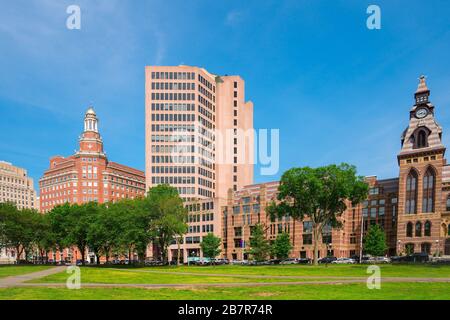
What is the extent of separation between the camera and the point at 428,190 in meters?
100

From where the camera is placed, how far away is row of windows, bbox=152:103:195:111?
504 ft

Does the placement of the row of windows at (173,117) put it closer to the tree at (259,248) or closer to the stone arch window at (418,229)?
the tree at (259,248)

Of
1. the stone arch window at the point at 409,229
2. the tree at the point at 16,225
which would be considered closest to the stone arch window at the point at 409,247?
→ the stone arch window at the point at 409,229

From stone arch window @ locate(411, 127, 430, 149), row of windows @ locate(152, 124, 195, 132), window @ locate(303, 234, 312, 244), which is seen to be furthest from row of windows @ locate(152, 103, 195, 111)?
stone arch window @ locate(411, 127, 430, 149)

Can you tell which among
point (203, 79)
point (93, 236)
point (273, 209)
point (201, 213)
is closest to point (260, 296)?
point (273, 209)

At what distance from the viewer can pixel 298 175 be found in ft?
254

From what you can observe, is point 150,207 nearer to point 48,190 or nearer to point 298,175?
point 298,175

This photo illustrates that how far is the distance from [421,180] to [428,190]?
292 cm

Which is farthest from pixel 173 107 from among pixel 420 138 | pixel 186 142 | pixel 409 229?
pixel 409 229

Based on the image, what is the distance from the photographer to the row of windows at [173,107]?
154 meters

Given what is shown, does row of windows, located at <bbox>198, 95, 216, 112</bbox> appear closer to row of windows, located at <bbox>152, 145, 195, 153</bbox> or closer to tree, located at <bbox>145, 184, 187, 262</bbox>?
row of windows, located at <bbox>152, 145, 195, 153</bbox>

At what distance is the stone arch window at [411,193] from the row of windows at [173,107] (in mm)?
82578

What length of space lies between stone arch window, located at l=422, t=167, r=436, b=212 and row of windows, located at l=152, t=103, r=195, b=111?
3401 inches
